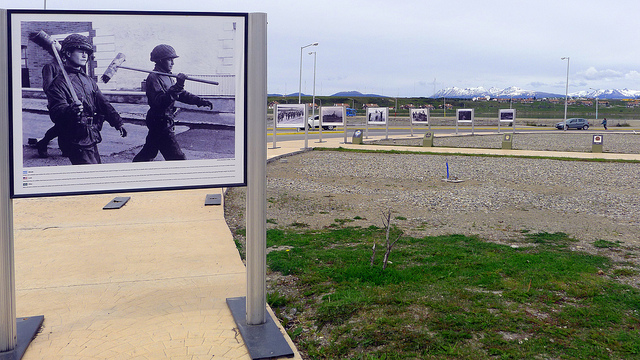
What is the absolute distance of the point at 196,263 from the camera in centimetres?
653

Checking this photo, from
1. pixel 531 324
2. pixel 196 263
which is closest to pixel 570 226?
pixel 531 324

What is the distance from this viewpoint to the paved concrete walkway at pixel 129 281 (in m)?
4.33

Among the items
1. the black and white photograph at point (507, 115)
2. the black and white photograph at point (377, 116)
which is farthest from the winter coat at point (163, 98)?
the black and white photograph at point (507, 115)

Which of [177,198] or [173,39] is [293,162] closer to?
[177,198]

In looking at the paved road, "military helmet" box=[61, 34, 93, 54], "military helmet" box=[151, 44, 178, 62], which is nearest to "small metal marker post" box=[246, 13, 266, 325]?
the paved road

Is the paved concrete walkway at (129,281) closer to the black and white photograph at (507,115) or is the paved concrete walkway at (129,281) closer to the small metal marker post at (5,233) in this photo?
the small metal marker post at (5,233)

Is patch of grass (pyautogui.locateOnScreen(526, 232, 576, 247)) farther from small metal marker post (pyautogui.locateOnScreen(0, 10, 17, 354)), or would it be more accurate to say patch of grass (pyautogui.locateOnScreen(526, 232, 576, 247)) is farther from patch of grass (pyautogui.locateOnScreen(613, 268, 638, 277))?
small metal marker post (pyautogui.locateOnScreen(0, 10, 17, 354))

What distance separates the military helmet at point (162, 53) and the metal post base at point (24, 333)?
7.90ft

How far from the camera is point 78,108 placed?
4.25m

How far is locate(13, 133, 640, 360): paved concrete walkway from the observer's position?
14.2ft

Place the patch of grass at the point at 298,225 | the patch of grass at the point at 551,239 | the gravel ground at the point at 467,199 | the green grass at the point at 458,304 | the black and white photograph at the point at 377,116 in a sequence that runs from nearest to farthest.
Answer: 1. the green grass at the point at 458,304
2. the patch of grass at the point at 551,239
3. the gravel ground at the point at 467,199
4. the patch of grass at the point at 298,225
5. the black and white photograph at the point at 377,116

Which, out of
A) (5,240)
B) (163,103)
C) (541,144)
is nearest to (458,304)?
(163,103)

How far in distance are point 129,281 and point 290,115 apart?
20409 mm

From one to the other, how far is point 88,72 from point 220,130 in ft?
3.66
